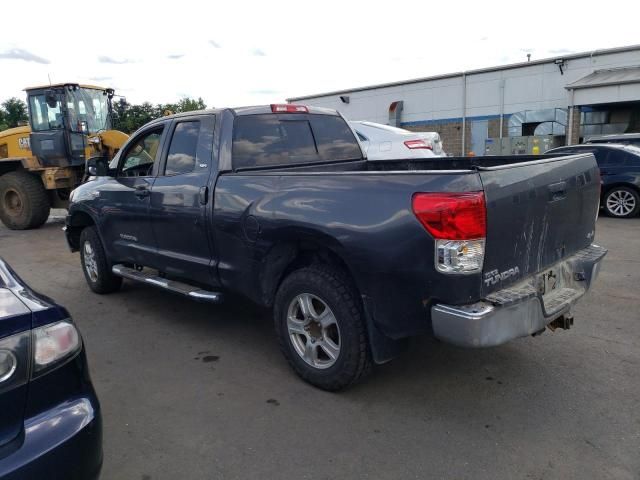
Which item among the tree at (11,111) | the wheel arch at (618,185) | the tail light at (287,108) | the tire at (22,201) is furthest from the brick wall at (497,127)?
the tree at (11,111)

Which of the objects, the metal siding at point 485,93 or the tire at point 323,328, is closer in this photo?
the tire at point 323,328

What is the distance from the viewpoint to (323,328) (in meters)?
3.51

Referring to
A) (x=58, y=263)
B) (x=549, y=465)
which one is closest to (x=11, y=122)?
(x=58, y=263)

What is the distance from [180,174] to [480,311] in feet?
9.30

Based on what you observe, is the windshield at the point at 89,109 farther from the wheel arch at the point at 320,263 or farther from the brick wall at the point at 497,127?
the brick wall at the point at 497,127

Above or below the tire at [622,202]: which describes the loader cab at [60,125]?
above

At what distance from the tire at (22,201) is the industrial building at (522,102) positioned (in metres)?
17.7

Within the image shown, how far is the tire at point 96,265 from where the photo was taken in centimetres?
586

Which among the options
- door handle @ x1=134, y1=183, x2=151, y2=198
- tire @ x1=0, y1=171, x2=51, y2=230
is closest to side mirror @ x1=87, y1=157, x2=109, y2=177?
door handle @ x1=134, y1=183, x2=151, y2=198

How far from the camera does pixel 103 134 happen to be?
11812mm

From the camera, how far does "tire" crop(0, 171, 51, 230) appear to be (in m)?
11.8

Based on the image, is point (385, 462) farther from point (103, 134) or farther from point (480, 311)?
point (103, 134)

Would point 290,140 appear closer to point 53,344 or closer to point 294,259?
point 294,259

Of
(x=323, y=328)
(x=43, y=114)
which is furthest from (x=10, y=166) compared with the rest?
(x=323, y=328)
